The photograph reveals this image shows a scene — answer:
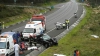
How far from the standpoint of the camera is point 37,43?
1378 inches

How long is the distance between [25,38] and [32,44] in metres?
3.29

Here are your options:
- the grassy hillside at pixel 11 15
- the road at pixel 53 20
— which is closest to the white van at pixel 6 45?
the road at pixel 53 20

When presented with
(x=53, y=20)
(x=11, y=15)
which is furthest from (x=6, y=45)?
(x=53, y=20)

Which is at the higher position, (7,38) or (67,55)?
(7,38)

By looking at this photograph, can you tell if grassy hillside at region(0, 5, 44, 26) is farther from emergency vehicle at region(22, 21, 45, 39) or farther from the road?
emergency vehicle at region(22, 21, 45, 39)

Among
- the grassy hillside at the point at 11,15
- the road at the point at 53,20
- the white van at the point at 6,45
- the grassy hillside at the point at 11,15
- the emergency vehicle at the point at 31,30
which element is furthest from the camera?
the grassy hillside at the point at 11,15

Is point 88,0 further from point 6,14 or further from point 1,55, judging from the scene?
point 1,55

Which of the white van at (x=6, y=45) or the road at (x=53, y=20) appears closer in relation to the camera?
the white van at (x=6, y=45)

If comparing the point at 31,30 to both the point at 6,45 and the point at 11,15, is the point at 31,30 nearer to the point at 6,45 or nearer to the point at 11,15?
the point at 6,45

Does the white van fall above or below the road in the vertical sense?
above

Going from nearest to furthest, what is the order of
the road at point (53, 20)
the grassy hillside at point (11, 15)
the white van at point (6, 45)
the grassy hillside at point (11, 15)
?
1. the white van at point (6, 45)
2. the road at point (53, 20)
3. the grassy hillside at point (11, 15)
4. the grassy hillside at point (11, 15)

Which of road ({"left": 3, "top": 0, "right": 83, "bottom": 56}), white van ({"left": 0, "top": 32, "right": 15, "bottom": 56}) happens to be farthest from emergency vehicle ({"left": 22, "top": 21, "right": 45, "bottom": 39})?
white van ({"left": 0, "top": 32, "right": 15, "bottom": 56})

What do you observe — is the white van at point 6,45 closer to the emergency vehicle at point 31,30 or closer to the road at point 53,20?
the road at point 53,20

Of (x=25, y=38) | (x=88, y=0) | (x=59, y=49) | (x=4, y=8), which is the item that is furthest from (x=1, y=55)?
(x=88, y=0)
